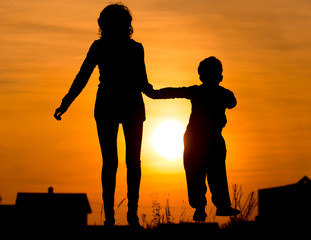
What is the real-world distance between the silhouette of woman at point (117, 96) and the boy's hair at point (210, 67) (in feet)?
3.22

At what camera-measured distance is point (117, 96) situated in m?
11.3

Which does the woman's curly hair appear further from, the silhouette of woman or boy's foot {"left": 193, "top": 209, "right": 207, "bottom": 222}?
boy's foot {"left": 193, "top": 209, "right": 207, "bottom": 222}

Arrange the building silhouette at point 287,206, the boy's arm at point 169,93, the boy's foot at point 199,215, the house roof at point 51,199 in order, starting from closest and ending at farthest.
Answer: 1. the building silhouette at point 287,206
2. the boy's foot at point 199,215
3. the boy's arm at point 169,93
4. the house roof at point 51,199

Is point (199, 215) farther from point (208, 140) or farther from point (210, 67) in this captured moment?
point (210, 67)

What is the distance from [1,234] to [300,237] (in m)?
4.18

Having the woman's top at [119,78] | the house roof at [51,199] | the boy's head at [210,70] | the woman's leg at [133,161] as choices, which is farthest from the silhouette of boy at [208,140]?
the house roof at [51,199]

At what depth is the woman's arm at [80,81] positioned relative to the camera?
11.5 metres

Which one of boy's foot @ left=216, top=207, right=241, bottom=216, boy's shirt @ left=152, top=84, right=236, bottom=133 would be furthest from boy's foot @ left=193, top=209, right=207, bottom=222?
boy's shirt @ left=152, top=84, right=236, bottom=133

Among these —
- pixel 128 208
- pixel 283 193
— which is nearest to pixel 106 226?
pixel 128 208

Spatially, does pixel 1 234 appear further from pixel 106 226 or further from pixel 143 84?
pixel 143 84

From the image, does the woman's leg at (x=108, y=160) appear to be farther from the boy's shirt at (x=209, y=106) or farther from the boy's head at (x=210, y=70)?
the boy's head at (x=210, y=70)

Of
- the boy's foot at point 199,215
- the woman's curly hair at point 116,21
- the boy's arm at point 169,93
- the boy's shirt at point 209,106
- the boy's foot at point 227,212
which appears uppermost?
the woman's curly hair at point 116,21

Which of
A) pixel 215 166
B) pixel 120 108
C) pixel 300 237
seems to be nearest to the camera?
pixel 300 237

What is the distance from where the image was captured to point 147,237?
10602 millimetres
